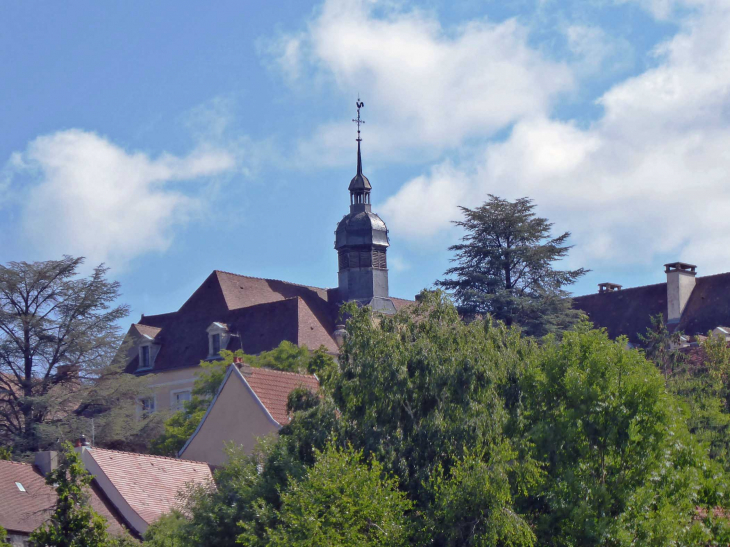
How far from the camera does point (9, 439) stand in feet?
159

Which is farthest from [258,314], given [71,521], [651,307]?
[71,521]

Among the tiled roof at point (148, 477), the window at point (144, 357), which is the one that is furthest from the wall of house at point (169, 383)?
the tiled roof at point (148, 477)

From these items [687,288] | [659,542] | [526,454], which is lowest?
[659,542]

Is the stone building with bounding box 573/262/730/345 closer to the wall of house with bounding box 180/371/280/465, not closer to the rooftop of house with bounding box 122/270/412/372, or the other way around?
the rooftop of house with bounding box 122/270/412/372

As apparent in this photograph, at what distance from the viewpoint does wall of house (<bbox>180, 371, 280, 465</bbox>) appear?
33125mm

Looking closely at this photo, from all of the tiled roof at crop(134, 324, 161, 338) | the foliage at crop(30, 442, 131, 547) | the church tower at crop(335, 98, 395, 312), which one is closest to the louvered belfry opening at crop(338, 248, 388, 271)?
the church tower at crop(335, 98, 395, 312)

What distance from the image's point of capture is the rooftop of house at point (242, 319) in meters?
64.5

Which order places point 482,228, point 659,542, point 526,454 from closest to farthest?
point 659,542, point 526,454, point 482,228

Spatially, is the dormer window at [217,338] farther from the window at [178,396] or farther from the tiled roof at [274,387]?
the tiled roof at [274,387]

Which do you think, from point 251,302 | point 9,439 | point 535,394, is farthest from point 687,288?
point 535,394

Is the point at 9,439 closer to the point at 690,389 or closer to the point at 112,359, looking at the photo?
the point at 112,359

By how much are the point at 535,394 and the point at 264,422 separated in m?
10.5

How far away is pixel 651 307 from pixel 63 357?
3136cm

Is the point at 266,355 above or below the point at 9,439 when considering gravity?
above
